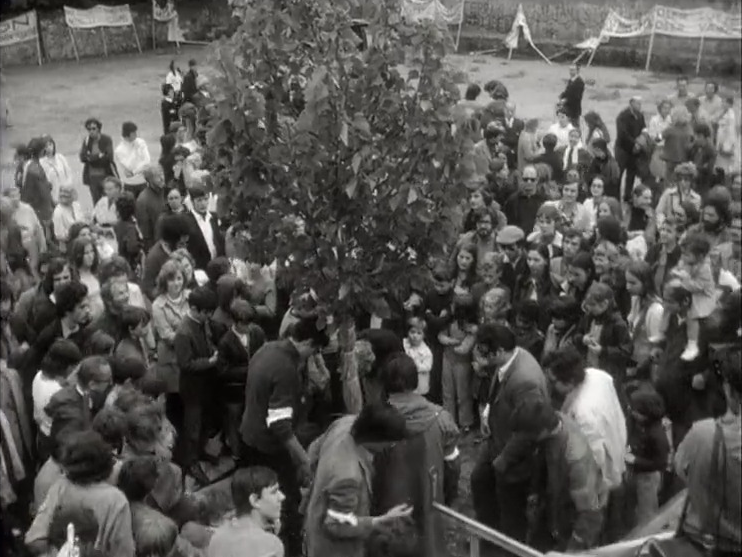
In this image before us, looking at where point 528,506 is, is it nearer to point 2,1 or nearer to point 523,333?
point 523,333

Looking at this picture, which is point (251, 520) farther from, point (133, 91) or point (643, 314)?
point (133, 91)

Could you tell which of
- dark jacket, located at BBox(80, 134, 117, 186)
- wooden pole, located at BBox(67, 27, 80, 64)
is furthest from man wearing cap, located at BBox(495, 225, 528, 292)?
wooden pole, located at BBox(67, 27, 80, 64)

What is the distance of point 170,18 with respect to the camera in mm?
12078

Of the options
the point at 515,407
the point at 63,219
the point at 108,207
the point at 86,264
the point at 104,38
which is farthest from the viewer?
the point at 104,38

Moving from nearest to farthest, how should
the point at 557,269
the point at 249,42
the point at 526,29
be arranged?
the point at 249,42, the point at 557,269, the point at 526,29

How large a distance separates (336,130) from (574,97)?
6.99 meters

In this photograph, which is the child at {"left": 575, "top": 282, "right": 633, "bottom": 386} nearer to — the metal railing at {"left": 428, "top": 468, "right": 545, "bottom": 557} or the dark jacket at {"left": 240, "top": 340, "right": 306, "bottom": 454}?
the metal railing at {"left": 428, "top": 468, "right": 545, "bottom": 557}

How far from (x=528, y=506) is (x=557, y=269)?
2012 mm

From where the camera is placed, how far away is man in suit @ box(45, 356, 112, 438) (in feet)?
16.4

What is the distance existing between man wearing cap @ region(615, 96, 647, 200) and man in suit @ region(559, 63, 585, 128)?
0.71 m

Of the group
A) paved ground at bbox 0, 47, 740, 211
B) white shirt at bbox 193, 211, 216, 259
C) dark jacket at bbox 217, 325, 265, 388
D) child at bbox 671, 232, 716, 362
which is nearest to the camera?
child at bbox 671, 232, 716, 362

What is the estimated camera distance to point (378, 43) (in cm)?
486

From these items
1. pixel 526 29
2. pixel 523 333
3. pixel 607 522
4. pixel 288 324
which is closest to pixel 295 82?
pixel 288 324

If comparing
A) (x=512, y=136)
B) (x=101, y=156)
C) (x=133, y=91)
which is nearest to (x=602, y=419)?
(x=512, y=136)
